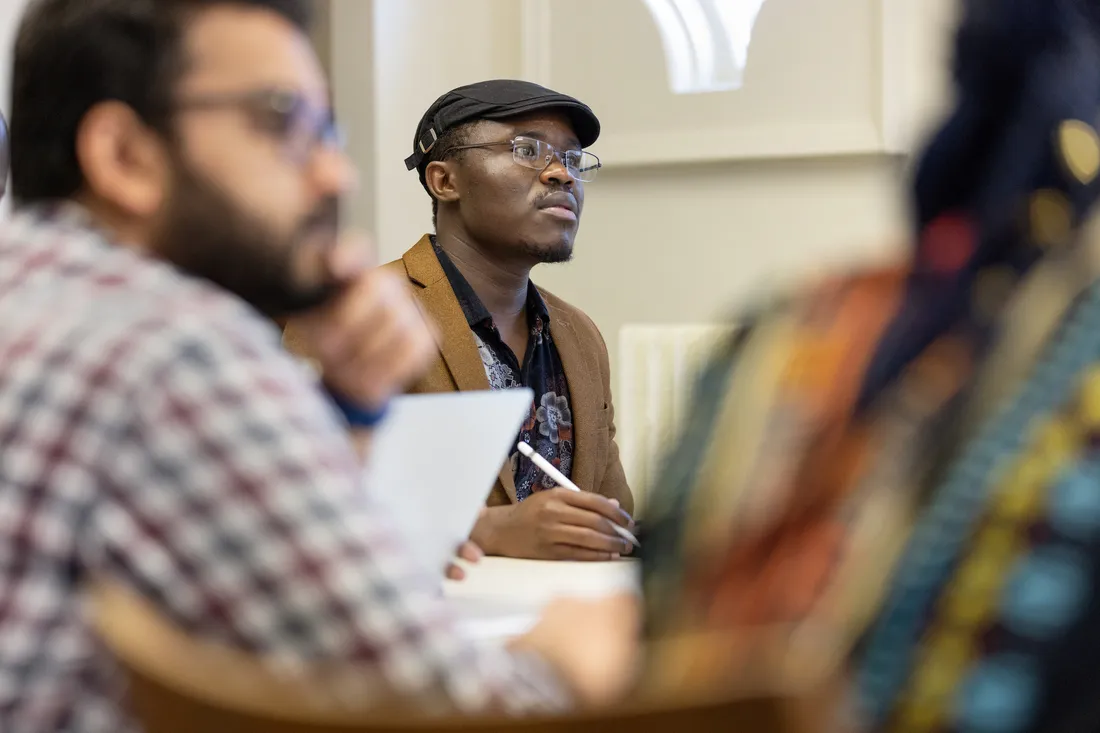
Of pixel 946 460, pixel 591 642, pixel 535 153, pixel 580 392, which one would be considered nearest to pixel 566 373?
pixel 580 392

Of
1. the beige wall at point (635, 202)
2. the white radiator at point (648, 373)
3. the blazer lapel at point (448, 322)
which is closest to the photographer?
the blazer lapel at point (448, 322)

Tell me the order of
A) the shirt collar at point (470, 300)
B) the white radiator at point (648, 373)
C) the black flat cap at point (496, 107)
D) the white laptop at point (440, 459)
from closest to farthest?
the white laptop at point (440, 459), the shirt collar at point (470, 300), the black flat cap at point (496, 107), the white radiator at point (648, 373)

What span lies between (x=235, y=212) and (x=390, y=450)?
0.55 metres

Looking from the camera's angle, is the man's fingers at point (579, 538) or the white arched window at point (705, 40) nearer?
the man's fingers at point (579, 538)

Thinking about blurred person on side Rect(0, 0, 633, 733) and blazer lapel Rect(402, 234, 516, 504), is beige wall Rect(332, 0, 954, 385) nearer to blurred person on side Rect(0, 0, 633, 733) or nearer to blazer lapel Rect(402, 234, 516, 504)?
blazer lapel Rect(402, 234, 516, 504)

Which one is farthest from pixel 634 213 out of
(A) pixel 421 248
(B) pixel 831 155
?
(A) pixel 421 248

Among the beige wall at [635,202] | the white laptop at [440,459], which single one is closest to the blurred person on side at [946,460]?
the white laptop at [440,459]

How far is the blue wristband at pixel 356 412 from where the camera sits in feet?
4.10

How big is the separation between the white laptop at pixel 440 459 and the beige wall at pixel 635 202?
6.87ft

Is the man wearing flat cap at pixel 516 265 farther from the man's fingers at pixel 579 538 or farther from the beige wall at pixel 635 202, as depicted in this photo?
the beige wall at pixel 635 202

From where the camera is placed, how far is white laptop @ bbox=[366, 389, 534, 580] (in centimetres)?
133

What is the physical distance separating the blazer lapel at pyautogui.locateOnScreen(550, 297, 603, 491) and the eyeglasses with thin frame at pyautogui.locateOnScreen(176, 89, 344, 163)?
1.40 m

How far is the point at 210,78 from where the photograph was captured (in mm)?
856

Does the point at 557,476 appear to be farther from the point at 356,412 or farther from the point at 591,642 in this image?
the point at 591,642
